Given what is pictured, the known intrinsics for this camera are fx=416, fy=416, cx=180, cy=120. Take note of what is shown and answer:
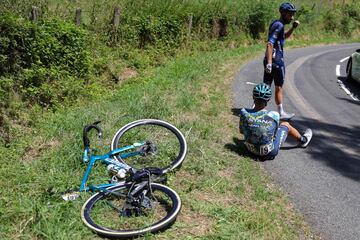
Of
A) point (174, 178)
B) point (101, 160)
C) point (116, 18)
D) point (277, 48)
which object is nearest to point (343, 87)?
point (277, 48)

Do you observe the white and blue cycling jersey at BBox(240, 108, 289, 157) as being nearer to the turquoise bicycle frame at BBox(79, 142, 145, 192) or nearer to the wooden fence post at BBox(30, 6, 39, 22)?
the turquoise bicycle frame at BBox(79, 142, 145, 192)

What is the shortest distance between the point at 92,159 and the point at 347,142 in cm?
519

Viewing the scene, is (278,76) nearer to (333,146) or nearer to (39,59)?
(333,146)

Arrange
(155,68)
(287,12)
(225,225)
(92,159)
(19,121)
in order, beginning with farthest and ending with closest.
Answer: (155,68), (19,121), (287,12), (92,159), (225,225)

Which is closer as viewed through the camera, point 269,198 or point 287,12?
point 269,198

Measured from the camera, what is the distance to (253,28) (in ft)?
81.1

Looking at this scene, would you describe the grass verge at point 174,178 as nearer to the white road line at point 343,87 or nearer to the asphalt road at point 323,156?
the asphalt road at point 323,156

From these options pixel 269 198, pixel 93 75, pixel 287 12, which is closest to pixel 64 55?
pixel 93 75

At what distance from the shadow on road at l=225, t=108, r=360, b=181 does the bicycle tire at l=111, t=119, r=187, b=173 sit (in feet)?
3.89

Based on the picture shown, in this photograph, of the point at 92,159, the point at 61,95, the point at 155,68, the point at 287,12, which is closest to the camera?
the point at 92,159

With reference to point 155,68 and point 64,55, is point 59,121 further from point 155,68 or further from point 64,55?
point 155,68

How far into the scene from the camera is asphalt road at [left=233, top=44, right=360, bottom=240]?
17.0 feet

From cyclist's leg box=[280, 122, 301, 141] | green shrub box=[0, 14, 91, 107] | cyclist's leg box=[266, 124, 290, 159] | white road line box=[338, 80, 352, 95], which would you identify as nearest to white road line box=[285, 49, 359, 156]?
cyclist's leg box=[280, 122, 301, 141]

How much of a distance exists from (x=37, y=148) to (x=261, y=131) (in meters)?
3.64
